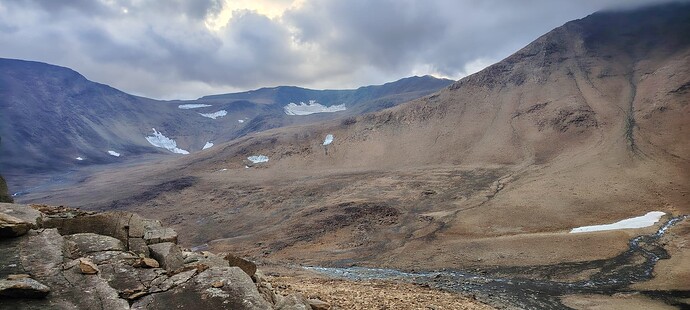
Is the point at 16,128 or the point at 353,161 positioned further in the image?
the point at 16,128

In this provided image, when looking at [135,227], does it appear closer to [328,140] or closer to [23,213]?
[23,213]

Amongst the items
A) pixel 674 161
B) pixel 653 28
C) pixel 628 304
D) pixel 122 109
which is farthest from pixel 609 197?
pixel 122 109

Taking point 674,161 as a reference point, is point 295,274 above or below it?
below

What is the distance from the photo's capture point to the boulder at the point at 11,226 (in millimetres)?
7539

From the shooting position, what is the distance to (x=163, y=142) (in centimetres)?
16312

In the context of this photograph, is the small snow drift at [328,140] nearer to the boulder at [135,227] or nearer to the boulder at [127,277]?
the boulder at [135,227]

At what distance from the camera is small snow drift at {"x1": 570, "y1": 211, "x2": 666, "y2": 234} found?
31667mm

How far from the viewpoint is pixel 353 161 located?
237ft

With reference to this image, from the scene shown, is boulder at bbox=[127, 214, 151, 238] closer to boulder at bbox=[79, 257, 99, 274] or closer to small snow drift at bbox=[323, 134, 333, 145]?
boulder at bbox=[79, 257, 99, 274]

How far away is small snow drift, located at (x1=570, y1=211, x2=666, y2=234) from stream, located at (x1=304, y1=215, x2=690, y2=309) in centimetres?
253

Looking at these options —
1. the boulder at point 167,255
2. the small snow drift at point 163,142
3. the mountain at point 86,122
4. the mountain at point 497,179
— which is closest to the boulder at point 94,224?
the boulder at point 167,255

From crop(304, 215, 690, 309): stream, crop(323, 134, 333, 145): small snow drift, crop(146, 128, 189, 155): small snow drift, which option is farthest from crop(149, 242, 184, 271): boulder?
crop(146, 128, 189, 155): small snow drift

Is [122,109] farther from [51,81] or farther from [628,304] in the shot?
[628,304]

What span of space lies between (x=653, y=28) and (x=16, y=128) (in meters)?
158
